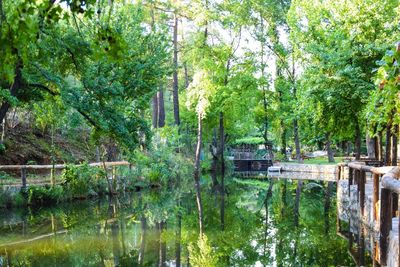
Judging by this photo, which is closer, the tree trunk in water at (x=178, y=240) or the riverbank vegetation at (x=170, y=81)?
the riverbank vegetation at (x=170, y=81)

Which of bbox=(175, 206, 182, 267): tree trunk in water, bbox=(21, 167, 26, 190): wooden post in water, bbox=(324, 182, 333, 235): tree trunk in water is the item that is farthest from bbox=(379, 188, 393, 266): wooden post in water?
bbox=(21, 167, 26, 190): wooden post in water

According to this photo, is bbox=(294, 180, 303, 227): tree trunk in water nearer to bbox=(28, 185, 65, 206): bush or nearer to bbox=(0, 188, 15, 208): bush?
bbox=(28, 185, 65, 206): bush

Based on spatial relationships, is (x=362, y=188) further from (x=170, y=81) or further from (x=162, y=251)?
(x=170, y=81)

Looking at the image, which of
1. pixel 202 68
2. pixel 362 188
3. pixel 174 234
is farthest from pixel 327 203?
pixel 202 68

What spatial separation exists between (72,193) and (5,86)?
6568 millimetres

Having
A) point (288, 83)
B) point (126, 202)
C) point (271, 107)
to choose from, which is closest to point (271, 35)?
point (288, 83)

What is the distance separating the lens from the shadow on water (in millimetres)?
8516

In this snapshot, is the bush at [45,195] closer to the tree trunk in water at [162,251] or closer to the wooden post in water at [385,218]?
the tree trunk in water at [162,251]

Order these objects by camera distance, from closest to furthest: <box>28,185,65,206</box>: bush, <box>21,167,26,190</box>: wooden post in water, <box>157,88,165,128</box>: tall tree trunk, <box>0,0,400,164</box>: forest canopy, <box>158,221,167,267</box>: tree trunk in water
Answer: <box>0,0,400,164</box>: forest canopy < <box>158,221,167,267</box>: tree trunk in water < <box>21,167,26,190</box>: wooden post in water < <box>28,185,65,206</box>: bush < <box>157,88,165,128</box>: tall tree trunk

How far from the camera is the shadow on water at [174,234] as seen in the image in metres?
8.52

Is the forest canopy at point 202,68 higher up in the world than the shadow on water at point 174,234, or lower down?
higher up

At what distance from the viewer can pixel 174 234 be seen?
10.9 m

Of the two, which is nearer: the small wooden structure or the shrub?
the shrub

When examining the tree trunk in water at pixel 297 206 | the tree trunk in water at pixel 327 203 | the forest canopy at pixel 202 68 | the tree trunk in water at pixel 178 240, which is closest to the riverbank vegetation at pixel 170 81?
the forest canopy at pixel 202 68
